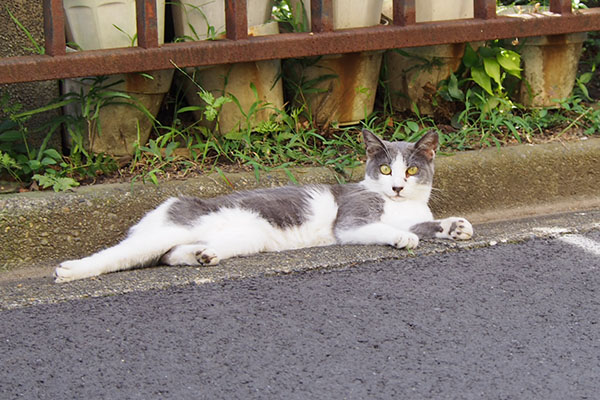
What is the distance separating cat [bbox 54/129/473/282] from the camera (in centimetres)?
335

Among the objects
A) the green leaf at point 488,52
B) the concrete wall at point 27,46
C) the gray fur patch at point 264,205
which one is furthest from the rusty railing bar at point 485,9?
the concrete wall at point 27,46

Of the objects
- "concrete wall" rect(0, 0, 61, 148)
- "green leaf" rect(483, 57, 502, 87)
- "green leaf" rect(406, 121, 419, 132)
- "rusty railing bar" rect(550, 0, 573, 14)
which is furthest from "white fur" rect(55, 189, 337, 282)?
"rusty railing bar" rect(550, 0, 573, 14)

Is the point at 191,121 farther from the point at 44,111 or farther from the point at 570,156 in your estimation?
the point at 570,156

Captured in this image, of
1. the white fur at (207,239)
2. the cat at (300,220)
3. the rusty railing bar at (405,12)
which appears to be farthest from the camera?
the rusty railing bar at (405,12)

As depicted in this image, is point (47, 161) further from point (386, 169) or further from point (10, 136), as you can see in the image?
point (386, 169)

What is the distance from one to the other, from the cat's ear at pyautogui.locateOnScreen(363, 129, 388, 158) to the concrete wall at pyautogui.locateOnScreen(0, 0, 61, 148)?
163 centimetres

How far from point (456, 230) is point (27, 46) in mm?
2358

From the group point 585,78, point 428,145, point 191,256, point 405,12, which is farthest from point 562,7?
point 191,256

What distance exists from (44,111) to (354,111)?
175 cm

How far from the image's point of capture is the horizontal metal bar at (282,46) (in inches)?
139

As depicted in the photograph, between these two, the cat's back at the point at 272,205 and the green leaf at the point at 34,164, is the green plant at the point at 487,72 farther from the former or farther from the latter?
the green leaf at the point at 34,164

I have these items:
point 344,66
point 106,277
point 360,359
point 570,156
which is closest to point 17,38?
point 106,277

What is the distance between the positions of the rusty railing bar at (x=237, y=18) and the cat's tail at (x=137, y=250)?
0.95 m

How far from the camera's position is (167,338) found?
8.41ft
